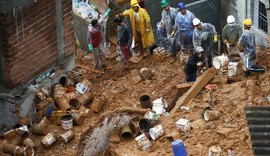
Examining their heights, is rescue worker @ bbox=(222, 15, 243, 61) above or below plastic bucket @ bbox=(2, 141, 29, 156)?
above

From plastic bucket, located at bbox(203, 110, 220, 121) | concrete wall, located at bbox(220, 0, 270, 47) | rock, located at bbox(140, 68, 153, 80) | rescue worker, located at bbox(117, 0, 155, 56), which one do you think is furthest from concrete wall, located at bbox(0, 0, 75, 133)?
concrete wall, located at bbox(220, 0, 270, 47)

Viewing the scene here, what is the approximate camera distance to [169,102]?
689 inches

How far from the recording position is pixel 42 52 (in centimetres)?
1734

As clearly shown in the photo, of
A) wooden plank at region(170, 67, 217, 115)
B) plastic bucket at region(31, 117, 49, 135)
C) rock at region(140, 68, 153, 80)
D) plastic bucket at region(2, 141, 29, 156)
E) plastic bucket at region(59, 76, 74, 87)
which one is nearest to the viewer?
plastic bucket at region(2, 141, 29, 156)

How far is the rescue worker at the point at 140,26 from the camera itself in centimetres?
1889

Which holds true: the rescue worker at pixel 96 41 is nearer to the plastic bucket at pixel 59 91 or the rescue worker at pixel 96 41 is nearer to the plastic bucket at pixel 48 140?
the plastic bucket at pixel 59 91

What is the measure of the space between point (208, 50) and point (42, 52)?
148 inches

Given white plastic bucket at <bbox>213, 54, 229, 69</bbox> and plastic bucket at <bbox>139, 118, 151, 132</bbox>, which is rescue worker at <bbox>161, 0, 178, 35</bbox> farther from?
plastic bucket at <bbox>139, 118, 151, 132</bbox>

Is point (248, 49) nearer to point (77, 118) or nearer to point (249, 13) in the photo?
point (249, 13)

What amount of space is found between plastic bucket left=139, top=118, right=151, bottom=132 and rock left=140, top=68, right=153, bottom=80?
2.30 metres

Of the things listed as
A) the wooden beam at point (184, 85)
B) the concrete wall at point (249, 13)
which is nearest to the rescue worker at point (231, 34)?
the wooden beam at point (184, 85)

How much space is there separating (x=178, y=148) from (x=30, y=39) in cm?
442

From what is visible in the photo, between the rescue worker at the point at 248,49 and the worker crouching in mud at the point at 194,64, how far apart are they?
909mm

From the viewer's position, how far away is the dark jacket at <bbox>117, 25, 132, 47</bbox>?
18984 millimetres
